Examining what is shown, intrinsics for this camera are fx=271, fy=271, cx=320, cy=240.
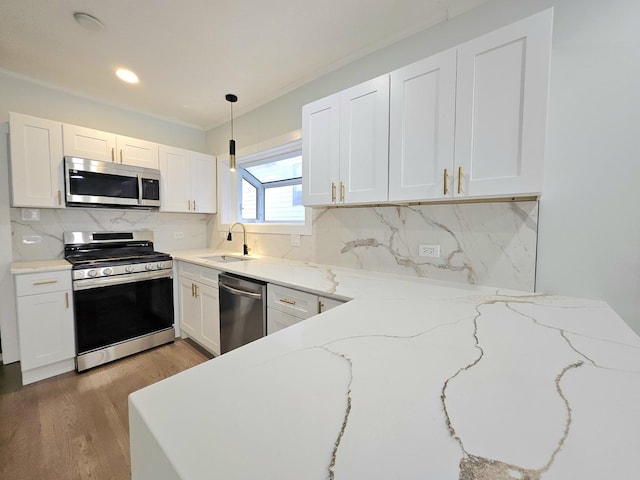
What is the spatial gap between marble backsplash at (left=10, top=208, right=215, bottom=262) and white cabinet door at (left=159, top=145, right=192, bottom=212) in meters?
0.35

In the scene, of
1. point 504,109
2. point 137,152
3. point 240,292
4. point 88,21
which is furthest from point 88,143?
point 504,109

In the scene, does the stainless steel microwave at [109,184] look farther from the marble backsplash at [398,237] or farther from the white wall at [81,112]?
the white wall at [81,112]

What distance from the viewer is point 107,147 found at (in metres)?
2.62

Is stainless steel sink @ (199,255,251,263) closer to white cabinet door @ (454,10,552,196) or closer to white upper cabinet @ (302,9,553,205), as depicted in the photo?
white upper cabinet @ (302,9,553,205)

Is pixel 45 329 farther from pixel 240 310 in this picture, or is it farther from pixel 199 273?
pixel 240 310

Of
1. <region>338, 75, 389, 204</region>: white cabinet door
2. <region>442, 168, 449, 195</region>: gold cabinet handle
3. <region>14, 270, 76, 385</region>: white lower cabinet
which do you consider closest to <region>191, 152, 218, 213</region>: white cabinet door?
<region>14, 270, 76, 385</region>: white lower cabinet

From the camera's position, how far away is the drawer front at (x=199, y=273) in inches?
92.6

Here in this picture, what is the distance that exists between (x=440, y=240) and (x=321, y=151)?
1.00 metres

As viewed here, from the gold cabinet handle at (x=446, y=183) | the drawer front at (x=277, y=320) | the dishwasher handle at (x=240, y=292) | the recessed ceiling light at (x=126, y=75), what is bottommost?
the drawer front at (x=277, y=320)

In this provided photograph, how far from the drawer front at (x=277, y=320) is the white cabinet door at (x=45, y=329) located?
1.74 metres

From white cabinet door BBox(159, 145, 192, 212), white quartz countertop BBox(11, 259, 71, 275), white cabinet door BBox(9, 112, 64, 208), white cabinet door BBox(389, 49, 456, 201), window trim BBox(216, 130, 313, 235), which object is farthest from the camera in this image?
white cabinet door BBox(159, 145, 192, 212)

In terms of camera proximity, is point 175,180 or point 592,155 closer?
point 592,155

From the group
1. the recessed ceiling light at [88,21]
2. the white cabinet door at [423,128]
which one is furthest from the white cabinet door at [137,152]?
the white cabinet door at [423,128]

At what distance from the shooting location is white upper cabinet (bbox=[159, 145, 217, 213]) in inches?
119
